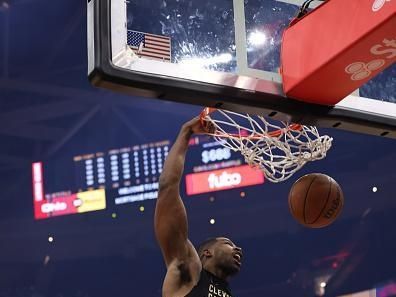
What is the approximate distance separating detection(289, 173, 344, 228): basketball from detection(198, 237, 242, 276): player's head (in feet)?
0.97

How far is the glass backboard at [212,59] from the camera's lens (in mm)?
2629

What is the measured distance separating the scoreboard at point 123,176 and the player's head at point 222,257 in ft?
10.8

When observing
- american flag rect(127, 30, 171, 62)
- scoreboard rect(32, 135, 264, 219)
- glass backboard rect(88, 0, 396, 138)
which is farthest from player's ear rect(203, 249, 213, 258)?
scoreboard rect(32, 135, 264, 219)

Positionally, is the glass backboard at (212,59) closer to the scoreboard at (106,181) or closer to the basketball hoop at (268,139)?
the basketball hoop at (268,139)

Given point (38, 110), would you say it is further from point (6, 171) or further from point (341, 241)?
point (341, 241)

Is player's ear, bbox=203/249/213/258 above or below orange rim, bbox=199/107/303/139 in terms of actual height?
below

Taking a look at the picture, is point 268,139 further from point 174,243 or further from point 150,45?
point 150,45

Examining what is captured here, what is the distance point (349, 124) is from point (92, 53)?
0.95 metres

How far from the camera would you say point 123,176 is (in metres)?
6.89

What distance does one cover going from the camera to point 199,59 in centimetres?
287

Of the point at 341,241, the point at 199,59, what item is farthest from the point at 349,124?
the point at 341,241

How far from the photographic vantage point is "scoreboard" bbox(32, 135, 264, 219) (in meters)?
6.67

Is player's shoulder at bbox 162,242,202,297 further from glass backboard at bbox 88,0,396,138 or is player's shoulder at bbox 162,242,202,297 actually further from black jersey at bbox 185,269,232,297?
glass backboard at bbox 88,0,396,138

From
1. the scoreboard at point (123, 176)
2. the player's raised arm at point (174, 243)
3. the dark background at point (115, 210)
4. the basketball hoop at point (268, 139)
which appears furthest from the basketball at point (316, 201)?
the scoreboard at point (123, 176)
